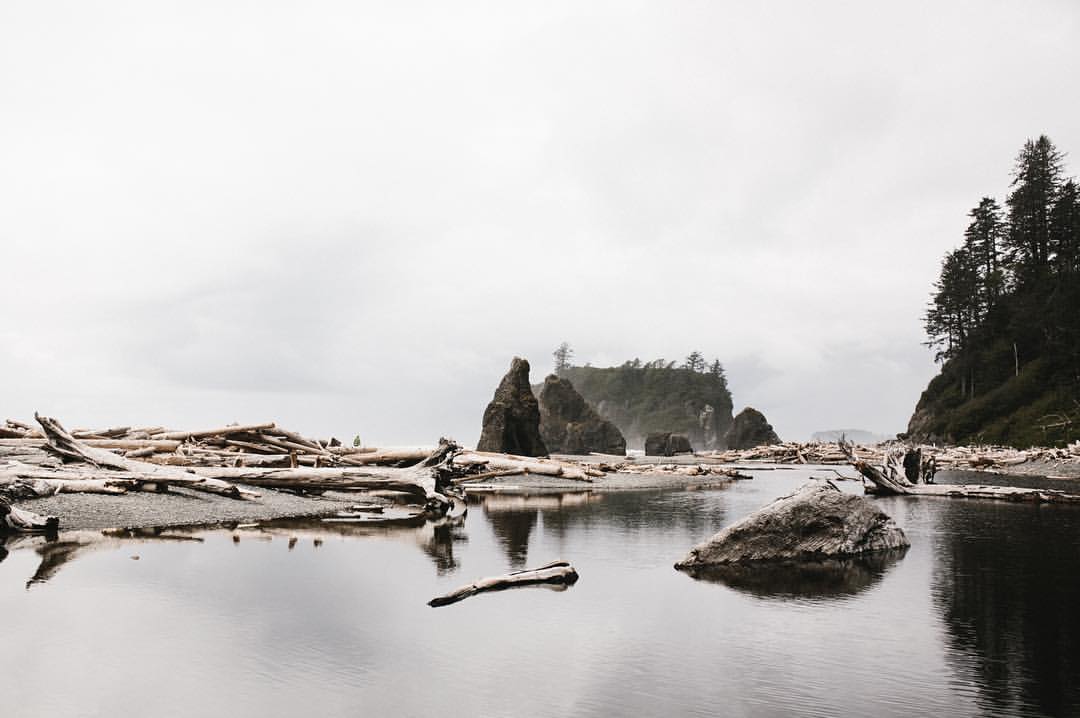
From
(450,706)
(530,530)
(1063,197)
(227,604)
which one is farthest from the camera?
(1063,197)

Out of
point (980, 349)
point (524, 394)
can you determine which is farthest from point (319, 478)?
point (980, 349)

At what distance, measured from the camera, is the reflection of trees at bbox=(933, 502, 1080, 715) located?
6.53m

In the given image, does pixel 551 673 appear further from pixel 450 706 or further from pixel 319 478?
pixel 319 478

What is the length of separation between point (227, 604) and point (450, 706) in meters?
4.80

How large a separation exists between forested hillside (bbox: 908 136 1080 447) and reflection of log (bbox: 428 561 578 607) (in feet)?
171

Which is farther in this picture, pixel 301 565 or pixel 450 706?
pixel 301 565

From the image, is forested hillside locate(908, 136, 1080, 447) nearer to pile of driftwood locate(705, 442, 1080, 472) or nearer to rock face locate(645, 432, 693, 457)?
pile of driftwood locate(705, 442, 1080, 472)

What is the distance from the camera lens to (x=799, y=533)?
13.7 meters

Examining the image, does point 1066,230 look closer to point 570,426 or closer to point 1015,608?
point 570,426

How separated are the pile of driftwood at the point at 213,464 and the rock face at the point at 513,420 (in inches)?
1118

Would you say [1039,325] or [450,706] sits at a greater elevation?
[1039,325]

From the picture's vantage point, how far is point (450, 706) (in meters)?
5.83

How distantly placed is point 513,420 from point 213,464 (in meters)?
38.8

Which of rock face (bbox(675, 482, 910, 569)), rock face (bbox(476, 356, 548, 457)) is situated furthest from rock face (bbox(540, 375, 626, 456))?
rock face (bbox(675, 482, 910, 569))
